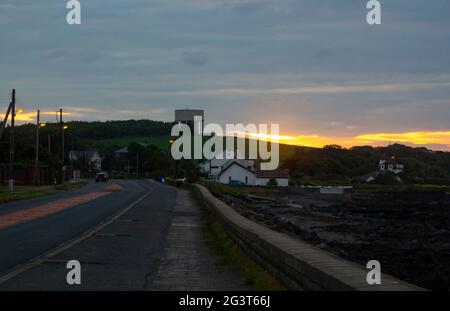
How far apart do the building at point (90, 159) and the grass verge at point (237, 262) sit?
5468 inches

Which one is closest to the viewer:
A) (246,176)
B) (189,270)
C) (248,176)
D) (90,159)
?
(189,270)

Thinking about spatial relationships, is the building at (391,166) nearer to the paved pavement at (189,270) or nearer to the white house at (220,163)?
the white house at (220,163)

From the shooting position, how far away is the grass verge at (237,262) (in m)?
10.4

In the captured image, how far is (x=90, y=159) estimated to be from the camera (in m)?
173

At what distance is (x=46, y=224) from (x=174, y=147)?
92.5 m

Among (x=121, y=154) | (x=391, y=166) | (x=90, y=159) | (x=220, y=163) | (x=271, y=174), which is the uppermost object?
(x=121, y=154)

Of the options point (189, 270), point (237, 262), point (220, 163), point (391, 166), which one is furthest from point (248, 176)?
point (189, 270)

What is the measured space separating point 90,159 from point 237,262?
→ 162139mm

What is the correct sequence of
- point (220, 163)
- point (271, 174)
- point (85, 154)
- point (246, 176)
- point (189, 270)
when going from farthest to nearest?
point (85, 154)
point (220, 163)
point (271, 174)
point (246, 176)
point (189, 270)

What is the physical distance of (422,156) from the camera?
188 m

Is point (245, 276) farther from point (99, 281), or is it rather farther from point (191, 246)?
point (191, 246)

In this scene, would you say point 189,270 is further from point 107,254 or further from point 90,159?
point 90,159

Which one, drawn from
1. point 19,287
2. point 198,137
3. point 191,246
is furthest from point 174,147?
point 19,287

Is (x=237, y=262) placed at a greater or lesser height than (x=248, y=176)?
greater
